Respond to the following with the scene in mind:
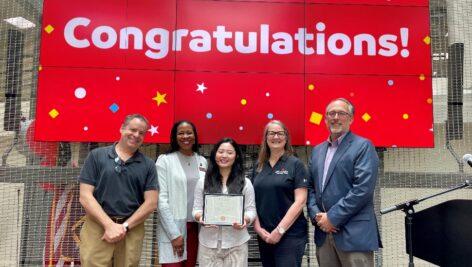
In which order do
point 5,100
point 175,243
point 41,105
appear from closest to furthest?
point 175,243 → point 41,105 → point 5,100

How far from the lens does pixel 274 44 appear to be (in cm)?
429

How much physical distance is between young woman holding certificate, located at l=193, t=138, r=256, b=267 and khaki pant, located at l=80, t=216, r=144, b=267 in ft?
1.47

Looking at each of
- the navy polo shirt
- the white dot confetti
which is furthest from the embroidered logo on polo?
the white dot confetti

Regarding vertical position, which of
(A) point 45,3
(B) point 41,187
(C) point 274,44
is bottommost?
(B) point 41,187

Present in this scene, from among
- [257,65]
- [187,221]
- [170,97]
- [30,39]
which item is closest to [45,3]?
[30,39]

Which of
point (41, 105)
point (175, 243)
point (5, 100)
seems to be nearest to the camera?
point (175, 243)

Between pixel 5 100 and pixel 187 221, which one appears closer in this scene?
pixel 187 221

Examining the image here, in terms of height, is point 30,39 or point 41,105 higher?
point 30,39

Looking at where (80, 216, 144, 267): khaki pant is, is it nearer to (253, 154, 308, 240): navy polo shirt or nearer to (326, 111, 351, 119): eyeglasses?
(253, 154, 308, 240): navy polo shirt

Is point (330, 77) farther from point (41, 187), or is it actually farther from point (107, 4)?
point (41, 187)

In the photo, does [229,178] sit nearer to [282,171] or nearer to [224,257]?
[282,171]

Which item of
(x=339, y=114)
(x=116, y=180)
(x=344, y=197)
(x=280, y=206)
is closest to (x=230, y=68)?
(x=339, y=114)

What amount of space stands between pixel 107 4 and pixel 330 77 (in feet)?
7.76

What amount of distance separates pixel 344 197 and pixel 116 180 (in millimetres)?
1520
